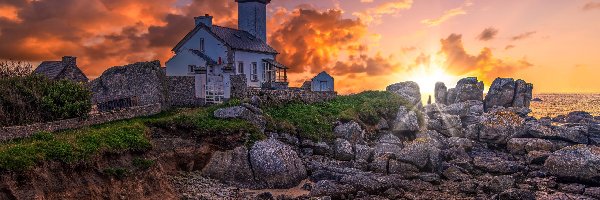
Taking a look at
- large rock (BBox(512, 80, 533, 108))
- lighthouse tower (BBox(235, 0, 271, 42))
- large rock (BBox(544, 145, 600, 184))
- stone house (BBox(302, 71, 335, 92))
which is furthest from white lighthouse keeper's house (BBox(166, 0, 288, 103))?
large rock (BBox(512, 80, 533, 108))

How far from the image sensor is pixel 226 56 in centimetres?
5447

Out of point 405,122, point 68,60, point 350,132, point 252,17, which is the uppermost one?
point 252,17

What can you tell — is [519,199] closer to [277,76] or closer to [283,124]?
[283,124]

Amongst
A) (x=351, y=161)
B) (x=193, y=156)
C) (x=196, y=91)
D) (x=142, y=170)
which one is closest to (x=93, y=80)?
(x=196, y=91)

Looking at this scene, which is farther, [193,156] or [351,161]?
[351,161]

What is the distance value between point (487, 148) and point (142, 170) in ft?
113

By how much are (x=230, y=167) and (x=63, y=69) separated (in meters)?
29.1

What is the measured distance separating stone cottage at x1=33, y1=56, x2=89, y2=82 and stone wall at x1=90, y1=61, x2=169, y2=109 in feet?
36.7

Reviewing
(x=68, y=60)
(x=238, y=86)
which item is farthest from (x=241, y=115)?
(x=68, y=60)

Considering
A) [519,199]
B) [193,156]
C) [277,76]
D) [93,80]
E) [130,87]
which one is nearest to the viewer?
[519,199]

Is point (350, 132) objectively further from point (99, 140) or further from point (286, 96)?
point (99, 140)

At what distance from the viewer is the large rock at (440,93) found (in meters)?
94.2

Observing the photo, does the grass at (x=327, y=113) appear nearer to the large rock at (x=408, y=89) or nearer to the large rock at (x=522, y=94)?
the large rock at (x=408, y=89)

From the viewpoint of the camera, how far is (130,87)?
40.6 metres
